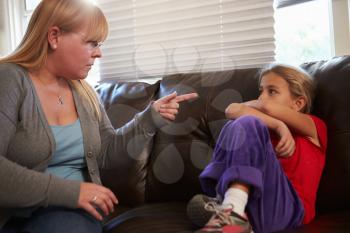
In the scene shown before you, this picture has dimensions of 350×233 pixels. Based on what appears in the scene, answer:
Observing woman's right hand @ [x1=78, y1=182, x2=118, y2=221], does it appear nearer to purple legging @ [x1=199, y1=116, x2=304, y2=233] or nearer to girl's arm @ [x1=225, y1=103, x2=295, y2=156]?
purple legging @ [x1=199, y1=116, x2=304, y2=233]

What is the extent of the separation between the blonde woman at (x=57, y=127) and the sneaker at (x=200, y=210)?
0.73 ft

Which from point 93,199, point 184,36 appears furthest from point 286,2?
point 93,199

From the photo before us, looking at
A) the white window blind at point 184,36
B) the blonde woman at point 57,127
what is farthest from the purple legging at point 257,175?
the white window blind at point 184,36

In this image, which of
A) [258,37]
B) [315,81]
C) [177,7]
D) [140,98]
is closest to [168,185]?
[140,98]

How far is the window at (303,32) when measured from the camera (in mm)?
1949

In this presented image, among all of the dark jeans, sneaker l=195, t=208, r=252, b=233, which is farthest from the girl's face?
the dark jeans

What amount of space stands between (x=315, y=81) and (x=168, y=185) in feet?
2.28

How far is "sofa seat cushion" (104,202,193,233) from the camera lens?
1.19 m

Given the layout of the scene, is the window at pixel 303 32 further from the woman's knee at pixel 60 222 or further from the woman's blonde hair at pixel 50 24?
the woman's knee at pixel 60 222

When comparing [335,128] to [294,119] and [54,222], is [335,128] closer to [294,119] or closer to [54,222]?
[294,119]

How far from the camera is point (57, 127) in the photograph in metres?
1.27

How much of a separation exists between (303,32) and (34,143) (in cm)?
144

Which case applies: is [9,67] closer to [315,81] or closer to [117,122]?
[117,122]

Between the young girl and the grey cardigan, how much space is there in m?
0.31
